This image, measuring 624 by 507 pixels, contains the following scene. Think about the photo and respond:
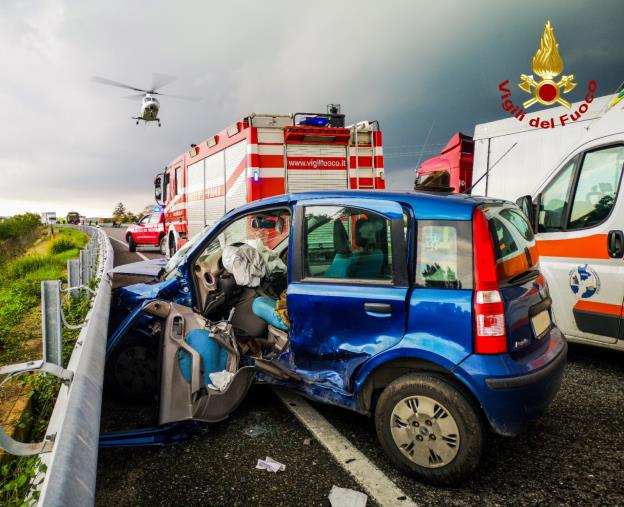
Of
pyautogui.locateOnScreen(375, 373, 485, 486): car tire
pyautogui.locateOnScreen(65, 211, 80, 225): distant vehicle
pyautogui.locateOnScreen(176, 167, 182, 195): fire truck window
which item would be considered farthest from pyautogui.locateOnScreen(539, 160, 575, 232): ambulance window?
pyautogui.locateOnScreen(65, 211, 80, 225): distant vehicle

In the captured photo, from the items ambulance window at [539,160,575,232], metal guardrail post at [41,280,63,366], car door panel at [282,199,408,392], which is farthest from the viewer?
ambulance window at [539,160,575,232]

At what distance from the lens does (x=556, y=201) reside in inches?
175

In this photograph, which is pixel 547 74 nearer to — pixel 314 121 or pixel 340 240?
pixel 314 121

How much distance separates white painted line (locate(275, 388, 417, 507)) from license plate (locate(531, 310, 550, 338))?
124 cm

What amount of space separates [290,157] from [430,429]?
6527 millimetres

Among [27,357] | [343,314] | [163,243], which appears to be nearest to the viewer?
[343,314]

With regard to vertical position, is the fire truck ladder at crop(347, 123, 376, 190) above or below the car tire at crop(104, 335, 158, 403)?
A: above

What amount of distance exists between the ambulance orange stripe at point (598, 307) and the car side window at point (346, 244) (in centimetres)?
250

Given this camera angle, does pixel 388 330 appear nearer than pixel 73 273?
Yes

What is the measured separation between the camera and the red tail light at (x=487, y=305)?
237cm

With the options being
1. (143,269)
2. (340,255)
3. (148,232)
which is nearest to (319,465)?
(340,255)

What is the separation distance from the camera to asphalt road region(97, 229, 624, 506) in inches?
94.5

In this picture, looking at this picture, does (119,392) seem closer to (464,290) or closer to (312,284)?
(312,284)

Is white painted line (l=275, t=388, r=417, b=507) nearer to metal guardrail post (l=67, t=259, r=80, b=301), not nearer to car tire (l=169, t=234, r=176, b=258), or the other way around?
metal guardrail post (l=67, t=259, r=80, b=301)
